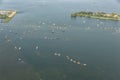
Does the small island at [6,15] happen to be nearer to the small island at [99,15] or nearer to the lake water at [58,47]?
the lake water at [58,47]

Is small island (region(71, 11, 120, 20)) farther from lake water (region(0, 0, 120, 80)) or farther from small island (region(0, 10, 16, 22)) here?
small island (region(0, 10, 16, 22))

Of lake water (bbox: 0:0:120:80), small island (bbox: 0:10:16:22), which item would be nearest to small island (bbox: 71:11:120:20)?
lake water (bbox: 0:0:120:80)

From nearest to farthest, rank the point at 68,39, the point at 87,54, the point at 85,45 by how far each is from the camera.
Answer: the point at 87,54 < the point at 85,45 < the point at 68,39

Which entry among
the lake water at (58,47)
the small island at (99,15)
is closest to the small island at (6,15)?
the lake water at (58,47)

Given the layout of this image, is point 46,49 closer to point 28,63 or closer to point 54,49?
point 54,49

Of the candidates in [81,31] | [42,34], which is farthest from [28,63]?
[81,31]

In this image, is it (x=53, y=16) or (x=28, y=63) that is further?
(x=53, y=16)
